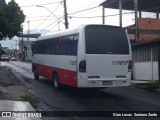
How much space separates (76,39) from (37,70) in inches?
337

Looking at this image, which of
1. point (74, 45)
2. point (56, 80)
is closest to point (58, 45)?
point (56, 80)

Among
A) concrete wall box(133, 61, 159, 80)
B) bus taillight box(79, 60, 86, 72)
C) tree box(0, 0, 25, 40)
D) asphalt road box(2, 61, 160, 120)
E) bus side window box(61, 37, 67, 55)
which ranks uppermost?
tree box(0, 0, 25, 40)

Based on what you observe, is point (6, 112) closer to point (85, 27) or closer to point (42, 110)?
point (42, 110)

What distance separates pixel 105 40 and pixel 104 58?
85 cm

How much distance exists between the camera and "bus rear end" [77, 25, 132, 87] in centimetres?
1538

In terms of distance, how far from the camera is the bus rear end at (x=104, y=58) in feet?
50.5

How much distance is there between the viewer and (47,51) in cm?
2120

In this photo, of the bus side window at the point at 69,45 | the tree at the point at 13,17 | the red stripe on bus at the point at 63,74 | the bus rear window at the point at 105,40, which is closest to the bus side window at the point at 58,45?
the red stripe on bus at the point at 63,74

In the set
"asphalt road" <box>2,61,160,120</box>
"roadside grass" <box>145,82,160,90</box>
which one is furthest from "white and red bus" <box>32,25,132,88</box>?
"roadside grass" <box>145,82,160,90</box>

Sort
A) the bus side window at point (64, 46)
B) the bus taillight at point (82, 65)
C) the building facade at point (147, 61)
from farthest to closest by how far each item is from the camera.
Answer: the building facade at point (147, 61) < the bus side window at point (64, 46) < the bus taillight at point (82, 65)

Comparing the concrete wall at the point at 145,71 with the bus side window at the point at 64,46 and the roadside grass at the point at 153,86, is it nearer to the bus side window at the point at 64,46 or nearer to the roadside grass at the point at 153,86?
the roadside grass at the point at 153,86

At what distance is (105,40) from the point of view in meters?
16.0

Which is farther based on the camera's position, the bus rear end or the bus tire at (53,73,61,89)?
the bus tire at (53,73,61,89)

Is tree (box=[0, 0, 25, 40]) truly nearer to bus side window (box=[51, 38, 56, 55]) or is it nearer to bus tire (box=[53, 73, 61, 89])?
bus side window (box=[51, 38, 56, 55])
